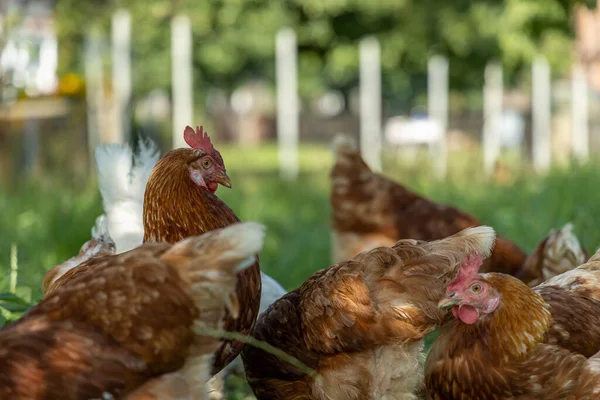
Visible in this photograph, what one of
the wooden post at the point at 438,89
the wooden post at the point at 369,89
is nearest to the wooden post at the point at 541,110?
the wooden post at the point at 438,89

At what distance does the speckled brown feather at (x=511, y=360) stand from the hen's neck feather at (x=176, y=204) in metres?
1.09

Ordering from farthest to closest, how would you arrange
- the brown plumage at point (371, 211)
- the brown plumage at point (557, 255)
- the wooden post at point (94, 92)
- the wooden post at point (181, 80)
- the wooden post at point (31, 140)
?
the wooden post at point (181, 80)
the wooden post at point (94, 92)
the wooden post at point (31, 140)
the brown plumage at point (371, 211)
the brown plumage at point (557, 255)

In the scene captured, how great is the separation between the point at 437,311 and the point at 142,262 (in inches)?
50.0

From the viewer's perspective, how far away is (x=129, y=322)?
2.96 m

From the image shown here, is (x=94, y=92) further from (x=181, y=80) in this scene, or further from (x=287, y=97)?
(x=287, y=97)

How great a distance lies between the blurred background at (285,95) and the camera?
817cm

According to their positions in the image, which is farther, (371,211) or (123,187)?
(371,211)

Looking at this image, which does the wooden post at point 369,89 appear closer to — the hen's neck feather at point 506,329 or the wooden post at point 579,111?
the wooden post at point 579,111

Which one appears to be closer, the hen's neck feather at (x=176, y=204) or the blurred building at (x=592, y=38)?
the hen's neck feather at (x=176, y=204)

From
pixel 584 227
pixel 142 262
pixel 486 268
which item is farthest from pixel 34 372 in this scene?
pixel 584 227

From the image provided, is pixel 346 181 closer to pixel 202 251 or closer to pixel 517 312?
pixel 517 312

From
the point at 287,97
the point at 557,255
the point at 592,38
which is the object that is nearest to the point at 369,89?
the point at 287,97

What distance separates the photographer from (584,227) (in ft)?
23.6

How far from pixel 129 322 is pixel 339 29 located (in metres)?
13.3
